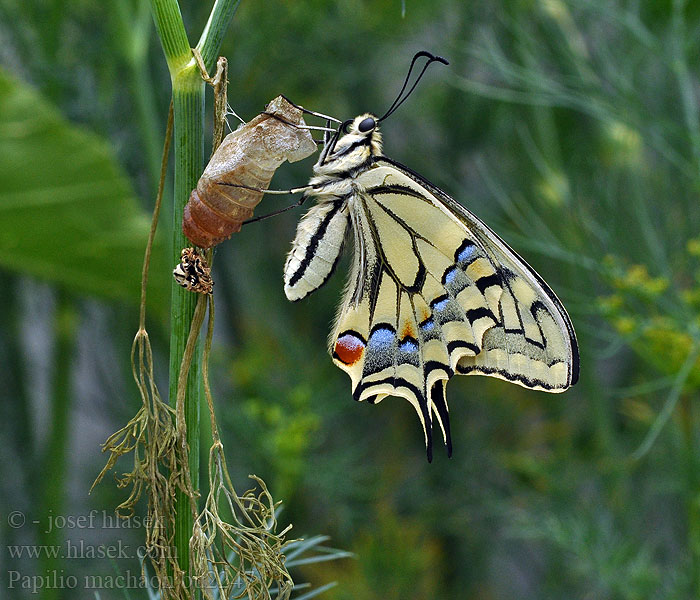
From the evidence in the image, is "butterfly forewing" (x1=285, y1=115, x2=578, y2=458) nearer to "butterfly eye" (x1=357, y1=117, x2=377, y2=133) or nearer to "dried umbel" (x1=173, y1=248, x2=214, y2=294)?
"butterfly eye" (x1=357, y1=117, x2=377, y2=133)

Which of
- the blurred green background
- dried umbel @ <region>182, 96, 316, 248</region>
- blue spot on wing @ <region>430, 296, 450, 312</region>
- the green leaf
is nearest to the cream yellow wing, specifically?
blue spot on wing @ <region>430, 296, 450, 312</region>

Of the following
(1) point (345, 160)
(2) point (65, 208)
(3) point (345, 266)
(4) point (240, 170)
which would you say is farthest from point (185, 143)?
(3) point (345, 266)

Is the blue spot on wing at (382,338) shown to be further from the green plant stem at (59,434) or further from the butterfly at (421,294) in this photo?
the green plant stem at (59,434)

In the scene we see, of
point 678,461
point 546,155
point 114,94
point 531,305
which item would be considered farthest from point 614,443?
point 114,94

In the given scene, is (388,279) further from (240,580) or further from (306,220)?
(240,580)

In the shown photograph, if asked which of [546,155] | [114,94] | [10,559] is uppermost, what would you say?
[114,94]

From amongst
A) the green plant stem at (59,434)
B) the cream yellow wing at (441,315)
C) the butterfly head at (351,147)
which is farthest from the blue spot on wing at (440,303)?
the green plant stem at (59,434)
